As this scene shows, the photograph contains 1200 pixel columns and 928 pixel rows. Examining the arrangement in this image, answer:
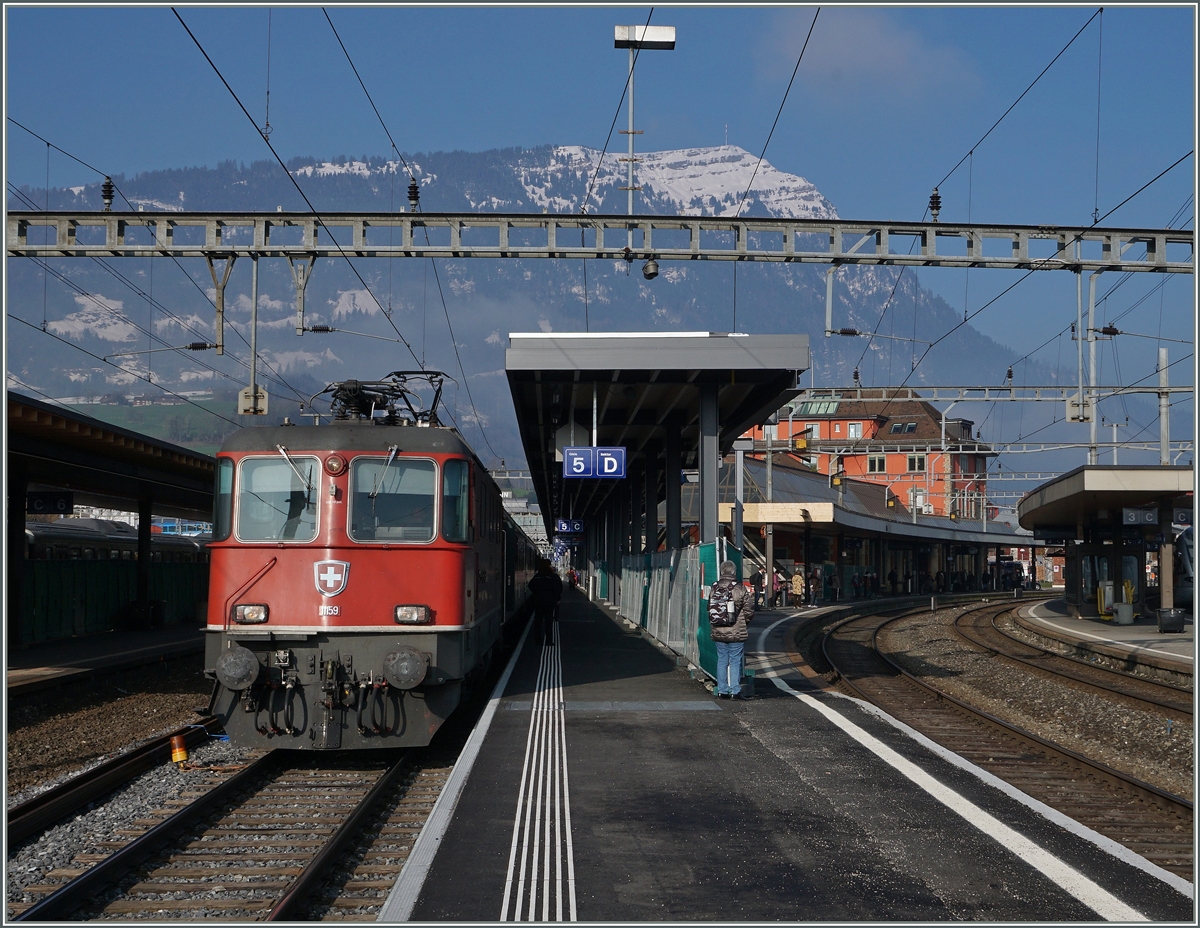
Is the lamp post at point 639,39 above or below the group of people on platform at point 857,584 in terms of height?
above

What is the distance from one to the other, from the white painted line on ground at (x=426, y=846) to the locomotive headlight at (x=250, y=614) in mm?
2151

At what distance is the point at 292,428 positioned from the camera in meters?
10.4

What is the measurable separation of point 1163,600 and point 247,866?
24049 millimetres

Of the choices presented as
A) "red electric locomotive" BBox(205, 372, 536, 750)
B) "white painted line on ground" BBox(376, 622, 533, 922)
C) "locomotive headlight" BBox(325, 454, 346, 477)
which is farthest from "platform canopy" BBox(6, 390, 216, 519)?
"white painted line on ground" BBox(376, 622, 533, 922)

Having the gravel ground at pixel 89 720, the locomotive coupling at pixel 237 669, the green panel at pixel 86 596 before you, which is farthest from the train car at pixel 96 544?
the locomotive coupling at pixel 237 669

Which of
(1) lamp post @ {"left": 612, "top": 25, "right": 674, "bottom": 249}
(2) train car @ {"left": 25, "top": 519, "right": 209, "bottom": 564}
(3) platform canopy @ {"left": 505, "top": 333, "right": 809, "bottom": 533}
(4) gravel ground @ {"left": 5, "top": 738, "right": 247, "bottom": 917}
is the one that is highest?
(1) lamp post @ {"left": 612, "top": 25, "right": 674, "bottom": 249}

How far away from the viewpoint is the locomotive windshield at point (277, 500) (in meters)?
10.1

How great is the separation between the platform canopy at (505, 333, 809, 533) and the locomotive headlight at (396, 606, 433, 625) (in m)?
5.06

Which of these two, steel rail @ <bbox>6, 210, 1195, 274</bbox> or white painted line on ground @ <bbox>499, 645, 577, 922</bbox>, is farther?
steel rail @ <bbox>6, 210, 1195, 274</bbox>

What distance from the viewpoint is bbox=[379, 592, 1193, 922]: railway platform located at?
5.41m

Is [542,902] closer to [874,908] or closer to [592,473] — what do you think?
[874,908]

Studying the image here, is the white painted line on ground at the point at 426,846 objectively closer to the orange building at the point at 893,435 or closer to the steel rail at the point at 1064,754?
the steel rail at the point at 1064,754

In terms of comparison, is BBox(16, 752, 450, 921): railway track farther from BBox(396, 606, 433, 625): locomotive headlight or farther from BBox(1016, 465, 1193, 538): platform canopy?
BBox(1016, 465, 1193, 538): platform canopy

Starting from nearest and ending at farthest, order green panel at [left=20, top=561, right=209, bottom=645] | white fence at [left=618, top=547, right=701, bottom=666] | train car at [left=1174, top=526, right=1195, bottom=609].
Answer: white fence at [left=618, top=547, right=701, bottom=666], green panel at [left=20, top=561, right=209, bottom=645], train car at [left=1174, top=526, right=1195, bottom=609]
